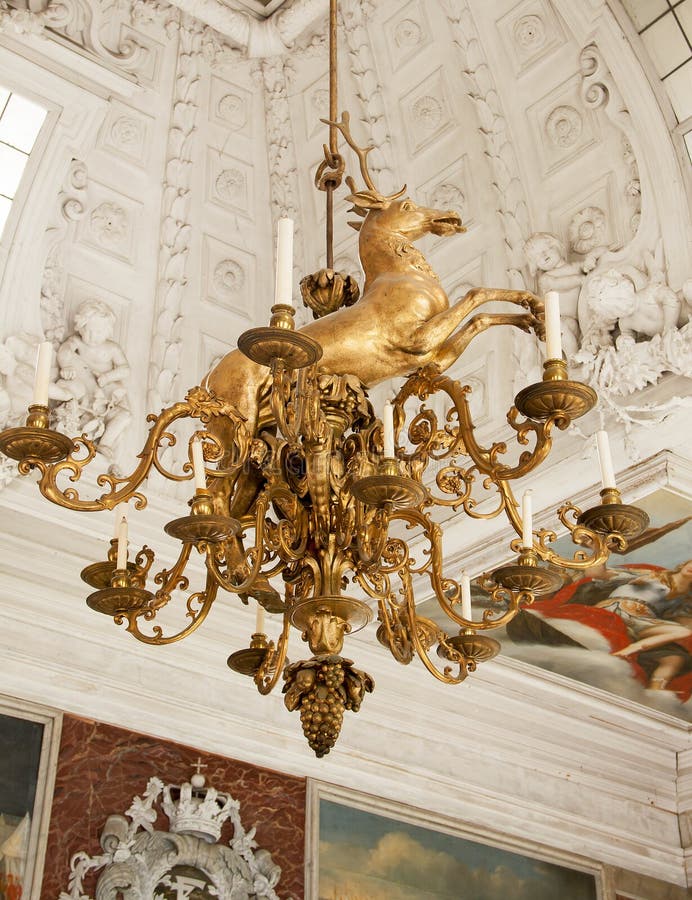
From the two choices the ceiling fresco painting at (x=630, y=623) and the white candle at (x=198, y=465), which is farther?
the ceiling fresco painting at (x=630, y=623)

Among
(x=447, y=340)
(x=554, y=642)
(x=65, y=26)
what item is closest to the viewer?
(x=447, y=340)

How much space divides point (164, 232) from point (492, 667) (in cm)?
390

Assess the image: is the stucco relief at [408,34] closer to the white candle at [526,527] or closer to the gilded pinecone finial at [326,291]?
the gilded pinecone finial at [326,291]

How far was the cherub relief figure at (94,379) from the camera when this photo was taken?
751 cm

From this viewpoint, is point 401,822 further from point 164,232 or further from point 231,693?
point 164,232

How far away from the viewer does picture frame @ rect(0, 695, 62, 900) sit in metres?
6.59

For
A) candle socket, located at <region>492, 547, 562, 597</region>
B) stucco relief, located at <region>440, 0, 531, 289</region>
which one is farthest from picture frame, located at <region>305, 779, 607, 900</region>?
candle socket, located at <region>492, 547, 562, 597</region>

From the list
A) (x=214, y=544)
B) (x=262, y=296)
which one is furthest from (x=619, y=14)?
(x=214, y=544)

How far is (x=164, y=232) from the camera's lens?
817 cm

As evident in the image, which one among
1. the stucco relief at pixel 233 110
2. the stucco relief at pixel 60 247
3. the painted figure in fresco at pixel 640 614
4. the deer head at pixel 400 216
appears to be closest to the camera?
the deer head at pixel 400 216

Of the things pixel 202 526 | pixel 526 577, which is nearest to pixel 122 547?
pixel 202 526

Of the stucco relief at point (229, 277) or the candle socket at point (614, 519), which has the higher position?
the stucco relief at point (229, 277)

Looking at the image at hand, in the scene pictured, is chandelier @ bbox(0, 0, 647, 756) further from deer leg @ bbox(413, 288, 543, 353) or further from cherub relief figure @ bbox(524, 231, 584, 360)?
cherub relief figure @ bbox(524, 231, 584, 360)

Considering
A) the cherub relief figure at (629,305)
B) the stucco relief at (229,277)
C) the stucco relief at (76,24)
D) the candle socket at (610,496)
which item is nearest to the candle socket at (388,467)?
the candle socket at (610,496)
